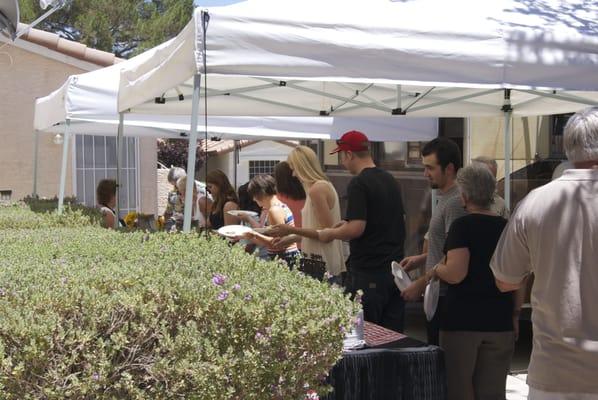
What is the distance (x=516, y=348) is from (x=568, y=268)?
15.7 feet

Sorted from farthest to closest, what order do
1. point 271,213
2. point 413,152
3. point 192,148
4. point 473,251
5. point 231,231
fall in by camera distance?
point 413,152, point 271,213, point 231,231, point 192,148, point 473,251

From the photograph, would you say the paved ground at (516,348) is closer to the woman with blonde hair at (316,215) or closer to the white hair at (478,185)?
the woman with blonde hair at (316,215)

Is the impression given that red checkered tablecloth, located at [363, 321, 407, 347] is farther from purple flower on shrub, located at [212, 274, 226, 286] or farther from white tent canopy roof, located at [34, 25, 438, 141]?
white tent canopy roof, located at [34, 25, 438, 141]

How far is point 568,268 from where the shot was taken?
2896 mm

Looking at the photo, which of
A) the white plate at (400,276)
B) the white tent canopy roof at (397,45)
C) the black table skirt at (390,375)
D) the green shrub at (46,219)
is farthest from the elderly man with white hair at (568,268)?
the green shrub at (46,219)

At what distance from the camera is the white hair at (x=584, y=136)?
2.88 m

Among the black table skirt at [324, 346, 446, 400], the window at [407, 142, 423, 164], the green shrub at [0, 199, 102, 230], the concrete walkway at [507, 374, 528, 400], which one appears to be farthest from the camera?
the window at [407, 142, 423, 164]

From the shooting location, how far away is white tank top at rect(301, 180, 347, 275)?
550cm

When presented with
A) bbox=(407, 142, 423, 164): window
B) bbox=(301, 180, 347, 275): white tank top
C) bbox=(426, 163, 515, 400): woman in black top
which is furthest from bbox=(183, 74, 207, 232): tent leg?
bbox=(407, 142, 423, 164): window

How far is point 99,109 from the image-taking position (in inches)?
311

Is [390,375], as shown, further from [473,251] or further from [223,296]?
[223,296]

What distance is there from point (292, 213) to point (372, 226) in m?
1.30

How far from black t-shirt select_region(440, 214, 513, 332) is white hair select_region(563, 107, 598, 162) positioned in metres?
1.16

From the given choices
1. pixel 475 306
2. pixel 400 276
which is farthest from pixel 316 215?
pixel 475 306
